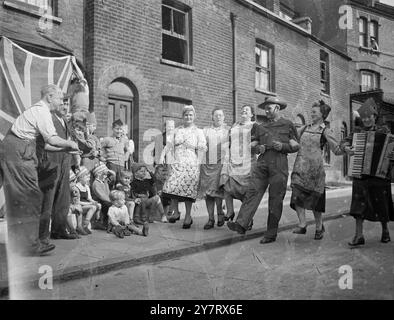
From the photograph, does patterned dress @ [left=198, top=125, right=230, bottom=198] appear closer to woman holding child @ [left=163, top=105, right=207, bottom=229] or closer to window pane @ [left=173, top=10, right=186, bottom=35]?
woman holding child @ [left=163, top=105, right=207, bottom=229]

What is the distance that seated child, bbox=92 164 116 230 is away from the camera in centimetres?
641

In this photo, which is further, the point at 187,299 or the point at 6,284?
the point at 6,284

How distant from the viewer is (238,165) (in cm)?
650

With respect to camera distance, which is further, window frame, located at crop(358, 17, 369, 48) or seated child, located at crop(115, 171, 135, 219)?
window frame, located at crop(358, 17, 369, 48)

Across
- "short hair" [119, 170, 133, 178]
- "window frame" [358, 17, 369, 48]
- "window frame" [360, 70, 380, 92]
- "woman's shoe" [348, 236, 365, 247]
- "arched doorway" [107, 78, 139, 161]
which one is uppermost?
"window frame" [358, 17, 369, 48]

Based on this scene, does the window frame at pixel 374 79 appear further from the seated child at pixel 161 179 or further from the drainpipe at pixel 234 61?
the seated child at pixel 161 179

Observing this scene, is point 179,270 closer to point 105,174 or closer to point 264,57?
point 105,174

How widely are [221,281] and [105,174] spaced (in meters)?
A: 3.34

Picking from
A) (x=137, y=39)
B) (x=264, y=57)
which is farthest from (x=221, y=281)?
(x=264, y=57)

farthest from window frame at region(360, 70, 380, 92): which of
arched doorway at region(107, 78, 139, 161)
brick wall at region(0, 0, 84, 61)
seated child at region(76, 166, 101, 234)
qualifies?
seated child at region(76, 166, 101, 234)

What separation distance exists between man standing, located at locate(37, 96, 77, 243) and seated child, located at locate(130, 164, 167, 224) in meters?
1.40

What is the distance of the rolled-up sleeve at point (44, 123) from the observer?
4637 millimetres

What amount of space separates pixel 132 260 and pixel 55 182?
1496mm
